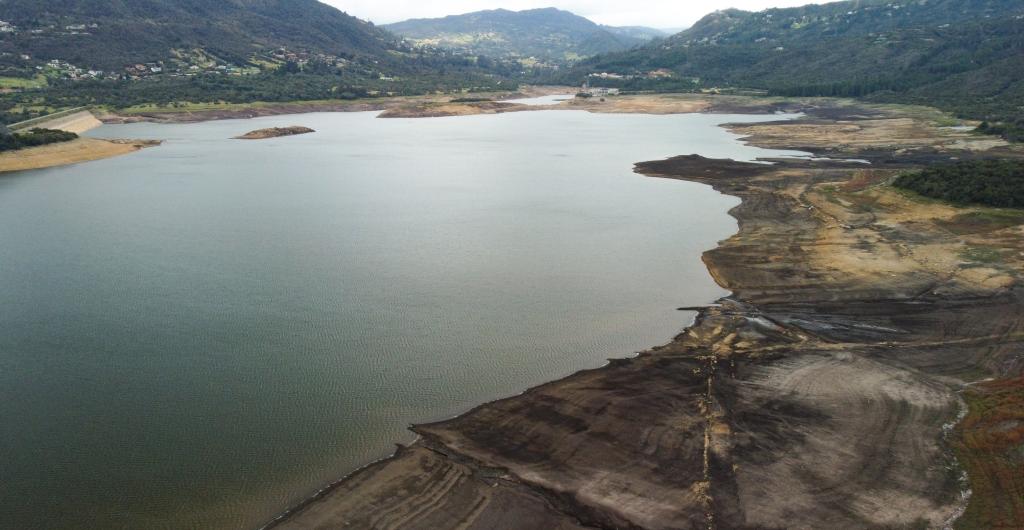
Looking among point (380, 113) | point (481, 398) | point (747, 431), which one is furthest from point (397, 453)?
point (380, 113)

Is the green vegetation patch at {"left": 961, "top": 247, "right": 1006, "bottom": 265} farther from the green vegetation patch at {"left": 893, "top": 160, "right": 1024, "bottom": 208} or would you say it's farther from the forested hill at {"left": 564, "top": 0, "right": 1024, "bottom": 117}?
the forested hill at {"left": 564, "top": 0, "right": 1024, "bottom": 117}

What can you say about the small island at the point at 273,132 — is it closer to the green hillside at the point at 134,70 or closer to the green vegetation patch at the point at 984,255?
the green hillside at the point at 134,70

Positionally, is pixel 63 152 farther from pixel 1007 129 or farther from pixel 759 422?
pixel 1007 129

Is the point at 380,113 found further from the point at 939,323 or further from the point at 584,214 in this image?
the point at 939,323

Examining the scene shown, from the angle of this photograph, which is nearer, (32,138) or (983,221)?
(983,221)

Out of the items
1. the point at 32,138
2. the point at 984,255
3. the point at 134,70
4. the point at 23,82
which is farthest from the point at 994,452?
the point at 134,70

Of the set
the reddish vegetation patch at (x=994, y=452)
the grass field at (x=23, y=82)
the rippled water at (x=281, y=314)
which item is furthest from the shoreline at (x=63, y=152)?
the reddish vegetation patch at (x=994, y=452)

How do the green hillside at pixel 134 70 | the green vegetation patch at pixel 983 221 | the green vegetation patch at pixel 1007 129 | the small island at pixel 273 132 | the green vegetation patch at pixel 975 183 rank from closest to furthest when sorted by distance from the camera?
the green vegetation patch at pixel 983 221
the green vegetation patch at pixel 975 183
the green vegetation patch at pixel 1007 129
the small island at pixel 273 132
the green hillside at pixel 134 70
